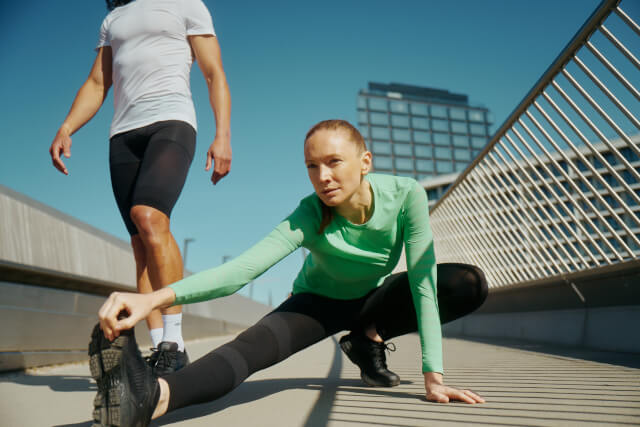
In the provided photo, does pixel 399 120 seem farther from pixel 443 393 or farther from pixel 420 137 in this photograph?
pixel 443 393

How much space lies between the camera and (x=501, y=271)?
5.38 meters

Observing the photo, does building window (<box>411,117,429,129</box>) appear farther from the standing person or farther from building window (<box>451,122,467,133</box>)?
the standing person

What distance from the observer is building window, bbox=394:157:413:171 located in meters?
89.4

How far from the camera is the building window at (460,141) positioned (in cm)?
9674

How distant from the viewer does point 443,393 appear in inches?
70.6

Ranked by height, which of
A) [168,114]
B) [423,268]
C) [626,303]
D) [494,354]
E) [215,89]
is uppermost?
[215,89]

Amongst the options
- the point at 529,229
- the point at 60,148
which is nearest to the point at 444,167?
the point at 529,229

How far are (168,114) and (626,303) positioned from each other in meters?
3.19

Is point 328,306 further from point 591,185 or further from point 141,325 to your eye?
point 141,325

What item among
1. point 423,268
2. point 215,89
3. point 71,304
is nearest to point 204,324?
point 71,304

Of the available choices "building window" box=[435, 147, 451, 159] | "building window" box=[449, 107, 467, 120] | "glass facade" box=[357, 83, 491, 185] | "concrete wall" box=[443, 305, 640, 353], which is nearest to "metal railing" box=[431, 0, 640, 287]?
"concrete wall" box=[443, 305, 640, 353]

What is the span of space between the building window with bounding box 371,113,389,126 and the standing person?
303 feet

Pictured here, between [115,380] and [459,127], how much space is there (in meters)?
104

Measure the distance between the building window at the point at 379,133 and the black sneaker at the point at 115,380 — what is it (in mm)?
92440
